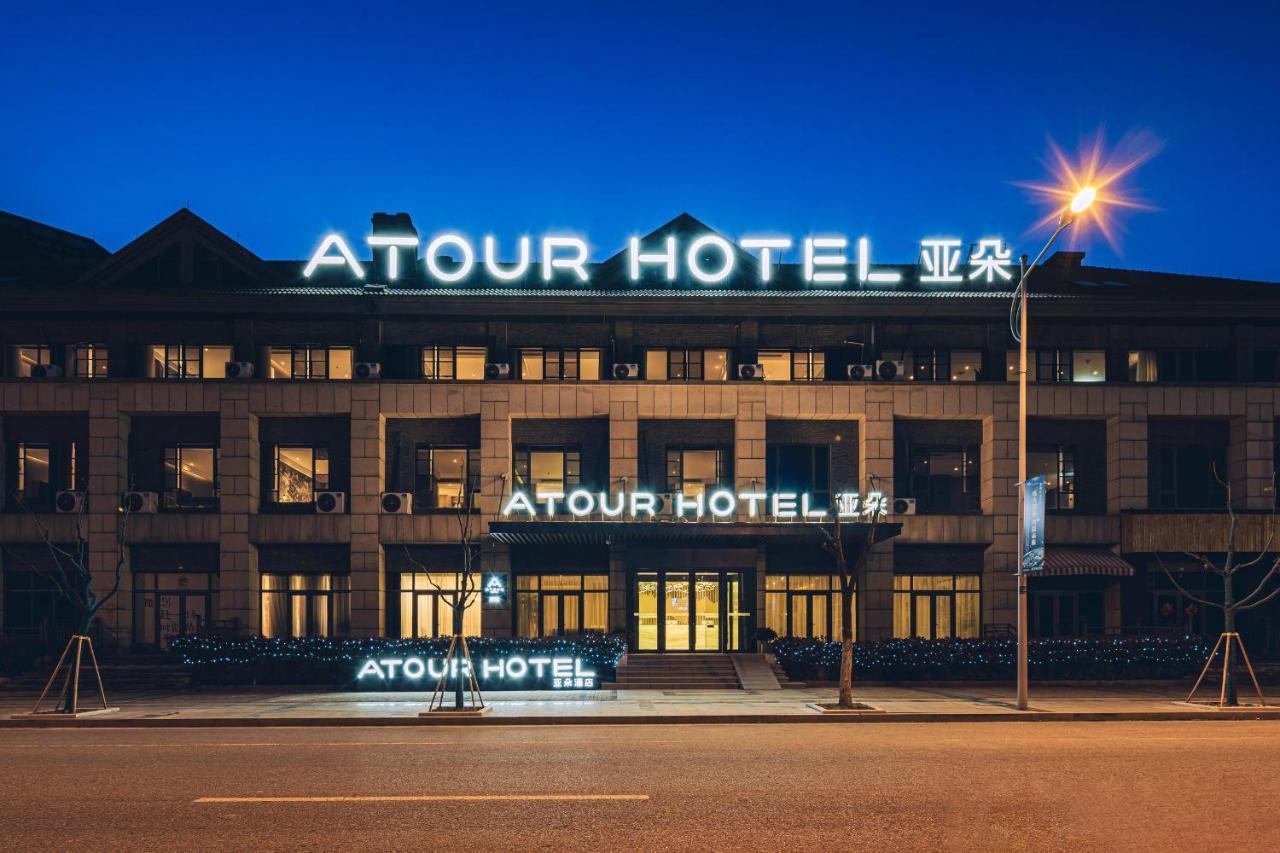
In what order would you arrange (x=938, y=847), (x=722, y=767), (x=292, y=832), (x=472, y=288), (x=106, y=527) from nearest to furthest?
1. (x=938, y=847)
2. (x=292, y=832)
3. (x=722, y=767)
4. (x=106, y=527)
5. (x=472, y=288)

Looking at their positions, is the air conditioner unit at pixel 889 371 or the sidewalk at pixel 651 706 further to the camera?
the air conditioner unit at pixel 889 371

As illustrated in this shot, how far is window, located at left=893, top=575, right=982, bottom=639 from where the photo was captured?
110 ft

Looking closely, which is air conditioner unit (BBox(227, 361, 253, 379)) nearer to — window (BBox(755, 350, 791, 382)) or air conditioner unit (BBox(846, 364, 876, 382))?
window (BBox(755, 350, 791, 382))

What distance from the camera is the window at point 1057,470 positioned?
34.0 m

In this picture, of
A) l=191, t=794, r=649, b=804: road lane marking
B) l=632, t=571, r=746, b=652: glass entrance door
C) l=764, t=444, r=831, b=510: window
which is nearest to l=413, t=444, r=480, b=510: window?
l=632, t=571, r=746, b=652: glass entrance door

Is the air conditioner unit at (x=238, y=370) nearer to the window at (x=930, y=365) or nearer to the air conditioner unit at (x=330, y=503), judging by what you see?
the air conditioner unit at (x=330, y=503)

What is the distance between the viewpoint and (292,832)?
980cm

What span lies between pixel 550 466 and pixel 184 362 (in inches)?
553

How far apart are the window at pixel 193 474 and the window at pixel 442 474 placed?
735cm

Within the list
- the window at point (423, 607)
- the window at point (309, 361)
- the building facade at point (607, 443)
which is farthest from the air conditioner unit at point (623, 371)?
the window at point (309, 361)

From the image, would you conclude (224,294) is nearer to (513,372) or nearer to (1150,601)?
(513,372)

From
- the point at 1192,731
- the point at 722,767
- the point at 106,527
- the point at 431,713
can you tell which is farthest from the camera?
the point at 106,527

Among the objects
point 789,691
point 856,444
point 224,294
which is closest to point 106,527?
point 224,294

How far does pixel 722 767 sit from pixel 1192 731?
34.2 ft
